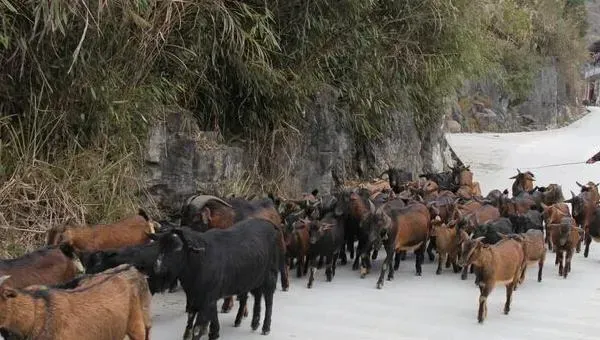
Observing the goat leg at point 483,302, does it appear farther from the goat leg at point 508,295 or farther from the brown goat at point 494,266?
the goat leg at point 508,295

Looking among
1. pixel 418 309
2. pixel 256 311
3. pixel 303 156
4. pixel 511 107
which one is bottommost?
pixel 418 309

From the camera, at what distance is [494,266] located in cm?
631

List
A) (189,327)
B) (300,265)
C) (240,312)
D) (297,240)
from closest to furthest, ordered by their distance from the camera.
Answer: (189,327), (240,312), (297,240), (300,265)

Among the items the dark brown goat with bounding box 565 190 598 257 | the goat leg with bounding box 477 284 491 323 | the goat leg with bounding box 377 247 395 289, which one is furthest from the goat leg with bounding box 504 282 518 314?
the dark brown goat with bounding box 565 190 598 257

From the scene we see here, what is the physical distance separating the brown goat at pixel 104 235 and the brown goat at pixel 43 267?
1.14 ft

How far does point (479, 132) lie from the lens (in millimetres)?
27859

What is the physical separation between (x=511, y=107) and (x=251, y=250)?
2713cm

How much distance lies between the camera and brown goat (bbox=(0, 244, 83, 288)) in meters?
4.70

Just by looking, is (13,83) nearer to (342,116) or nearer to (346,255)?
(346,255)

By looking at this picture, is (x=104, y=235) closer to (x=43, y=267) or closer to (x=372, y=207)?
(x=43, y=267)

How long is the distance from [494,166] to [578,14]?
78.4 ft

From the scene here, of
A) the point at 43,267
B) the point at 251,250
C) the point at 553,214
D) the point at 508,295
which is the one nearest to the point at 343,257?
the point at 508,295

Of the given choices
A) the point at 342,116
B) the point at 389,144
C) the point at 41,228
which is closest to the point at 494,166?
the point at 389,144

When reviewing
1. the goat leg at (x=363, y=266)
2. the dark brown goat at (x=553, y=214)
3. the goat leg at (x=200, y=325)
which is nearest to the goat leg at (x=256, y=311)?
the goat leg at (x=200, y=325)
